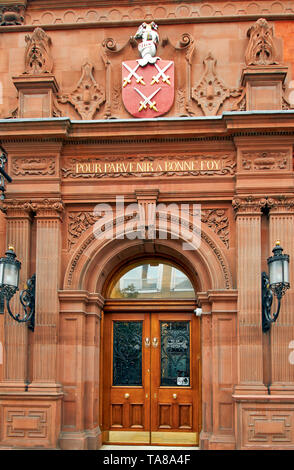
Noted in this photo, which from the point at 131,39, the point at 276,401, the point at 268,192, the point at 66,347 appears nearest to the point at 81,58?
the point at 131,39

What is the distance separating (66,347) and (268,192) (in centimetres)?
452

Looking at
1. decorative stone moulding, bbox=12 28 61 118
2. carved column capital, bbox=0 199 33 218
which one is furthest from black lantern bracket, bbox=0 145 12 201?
decorative stone moulding, bbox=12 28 61 118

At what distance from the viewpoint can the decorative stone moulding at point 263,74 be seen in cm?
1148

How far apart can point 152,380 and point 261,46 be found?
652 centimetres

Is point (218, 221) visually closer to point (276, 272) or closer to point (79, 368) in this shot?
point (276, 272)

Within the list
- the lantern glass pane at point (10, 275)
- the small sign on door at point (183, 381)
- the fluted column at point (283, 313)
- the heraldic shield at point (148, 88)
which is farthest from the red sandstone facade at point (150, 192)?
the lantern glass pane at point (10, 275)

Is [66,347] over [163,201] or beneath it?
beneath

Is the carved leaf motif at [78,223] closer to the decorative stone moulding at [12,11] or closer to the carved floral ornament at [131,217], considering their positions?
the carved floral ornament at [131,217]

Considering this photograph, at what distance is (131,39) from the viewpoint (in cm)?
1208

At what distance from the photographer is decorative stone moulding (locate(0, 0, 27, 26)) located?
1253 centimetres

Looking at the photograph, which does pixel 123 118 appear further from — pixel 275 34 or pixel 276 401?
pixel 276 401

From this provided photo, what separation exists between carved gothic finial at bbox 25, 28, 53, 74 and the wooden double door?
504cm

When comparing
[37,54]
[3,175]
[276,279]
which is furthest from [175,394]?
[37,54]

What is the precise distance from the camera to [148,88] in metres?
11.9
